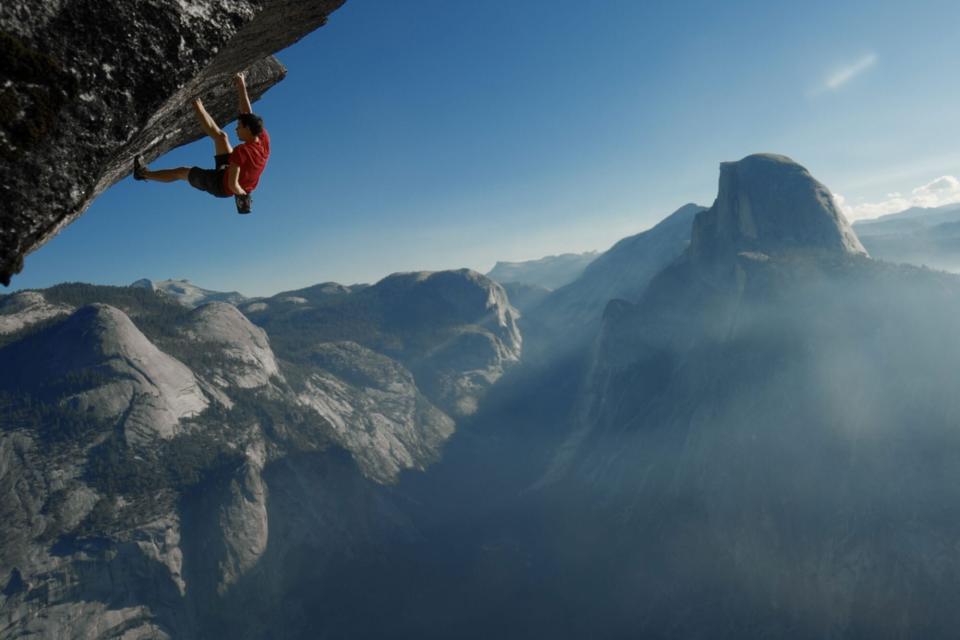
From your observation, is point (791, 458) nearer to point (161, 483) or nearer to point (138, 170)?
point (138, 170)

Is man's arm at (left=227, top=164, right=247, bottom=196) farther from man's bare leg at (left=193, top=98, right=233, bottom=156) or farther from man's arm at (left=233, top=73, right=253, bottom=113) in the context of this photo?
man's arm at (left=233, top=73, right=253, bottom=113)

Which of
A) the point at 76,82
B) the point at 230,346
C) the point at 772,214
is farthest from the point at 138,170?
the point at 230,346

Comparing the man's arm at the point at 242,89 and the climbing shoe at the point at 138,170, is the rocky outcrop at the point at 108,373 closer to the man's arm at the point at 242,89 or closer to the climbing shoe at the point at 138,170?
the climbing shoe at the point at 138,170

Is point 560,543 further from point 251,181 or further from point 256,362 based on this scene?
point 251,181

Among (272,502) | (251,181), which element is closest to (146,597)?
(272,502)

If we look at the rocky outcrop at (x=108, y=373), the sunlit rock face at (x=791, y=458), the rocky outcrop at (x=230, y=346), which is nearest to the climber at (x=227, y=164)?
the sunlit rock face at (x=791, y=458)

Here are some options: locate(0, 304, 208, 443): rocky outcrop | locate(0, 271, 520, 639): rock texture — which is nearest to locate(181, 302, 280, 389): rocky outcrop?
locate(0, 271, 520, 639): rock texture

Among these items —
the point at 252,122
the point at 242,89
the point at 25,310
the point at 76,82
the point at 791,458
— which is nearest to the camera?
the point at 76,82
